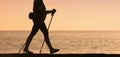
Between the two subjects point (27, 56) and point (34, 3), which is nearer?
point (27, 56)

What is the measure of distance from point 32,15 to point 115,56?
3.45 meters

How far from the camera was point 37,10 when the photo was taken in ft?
53.4

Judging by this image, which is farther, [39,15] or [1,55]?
[39,15]

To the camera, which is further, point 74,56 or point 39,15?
point 39,15

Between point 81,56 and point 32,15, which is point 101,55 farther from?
point 32,15

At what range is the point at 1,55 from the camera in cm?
1420

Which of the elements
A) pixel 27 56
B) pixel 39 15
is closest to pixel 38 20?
pixel 39 15

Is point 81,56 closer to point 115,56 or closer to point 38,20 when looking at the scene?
point 115,56

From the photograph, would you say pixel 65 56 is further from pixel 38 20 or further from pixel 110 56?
pixel 38 20

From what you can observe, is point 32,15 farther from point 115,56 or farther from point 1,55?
point 115,56

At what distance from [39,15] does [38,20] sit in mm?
174

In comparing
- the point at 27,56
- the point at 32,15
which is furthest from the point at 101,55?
the point at 32,15

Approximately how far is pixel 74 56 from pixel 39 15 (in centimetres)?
264

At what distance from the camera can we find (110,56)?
1427cm
